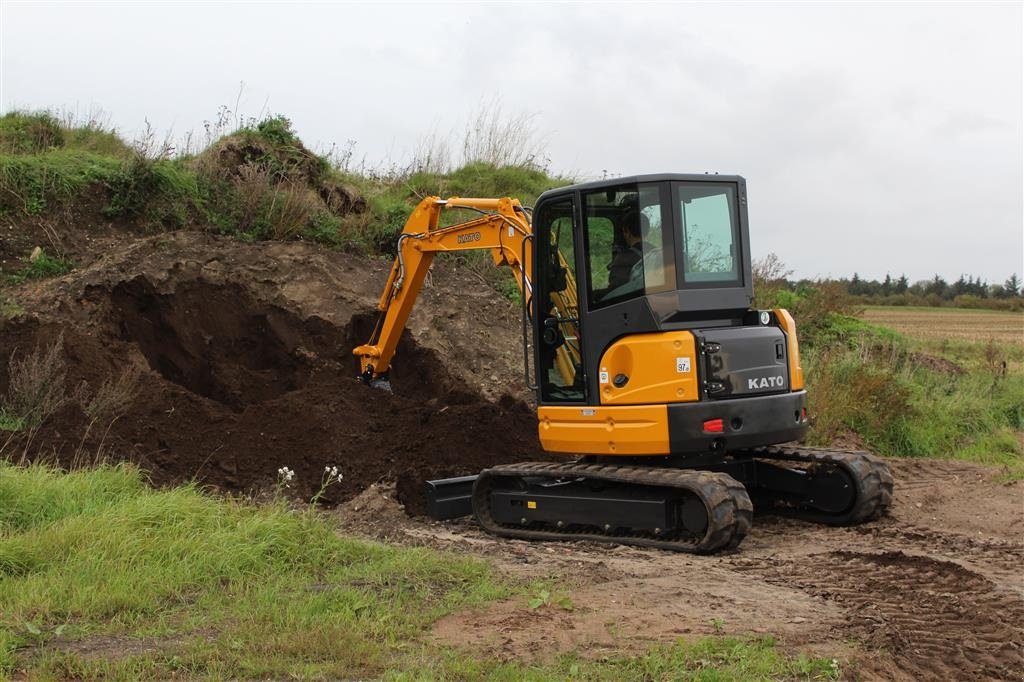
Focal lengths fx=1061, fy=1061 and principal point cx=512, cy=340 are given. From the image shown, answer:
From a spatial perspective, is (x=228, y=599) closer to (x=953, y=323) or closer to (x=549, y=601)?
(x=549, y=601)

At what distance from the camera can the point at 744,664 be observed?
16.4 ft

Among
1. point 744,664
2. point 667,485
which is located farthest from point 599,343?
point 744,664

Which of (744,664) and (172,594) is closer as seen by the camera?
(744,664)

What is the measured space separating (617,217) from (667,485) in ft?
6.90

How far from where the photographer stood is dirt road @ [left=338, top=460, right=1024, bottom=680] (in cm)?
541

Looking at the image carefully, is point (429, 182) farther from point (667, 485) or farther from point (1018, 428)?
point (667, 485)

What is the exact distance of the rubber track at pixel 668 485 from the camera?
7.65 m

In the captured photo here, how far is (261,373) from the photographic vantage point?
13117 mm

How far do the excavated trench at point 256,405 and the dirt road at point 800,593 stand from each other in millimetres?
997

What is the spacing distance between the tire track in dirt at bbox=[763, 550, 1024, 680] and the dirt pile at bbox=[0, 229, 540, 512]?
13.1ft

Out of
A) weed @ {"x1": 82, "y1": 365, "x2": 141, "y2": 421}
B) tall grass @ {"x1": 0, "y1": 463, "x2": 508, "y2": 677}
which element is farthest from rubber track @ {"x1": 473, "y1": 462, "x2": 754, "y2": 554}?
weed @ {"x1": 82, "y1": 365, "x2": 141, "y2": 421}

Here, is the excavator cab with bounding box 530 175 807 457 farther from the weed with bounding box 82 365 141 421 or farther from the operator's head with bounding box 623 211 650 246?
the weed with bounding box 82 365 141 421

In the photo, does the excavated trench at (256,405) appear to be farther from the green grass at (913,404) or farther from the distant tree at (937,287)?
the distant tree at (937,287)

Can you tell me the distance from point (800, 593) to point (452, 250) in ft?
17.0
